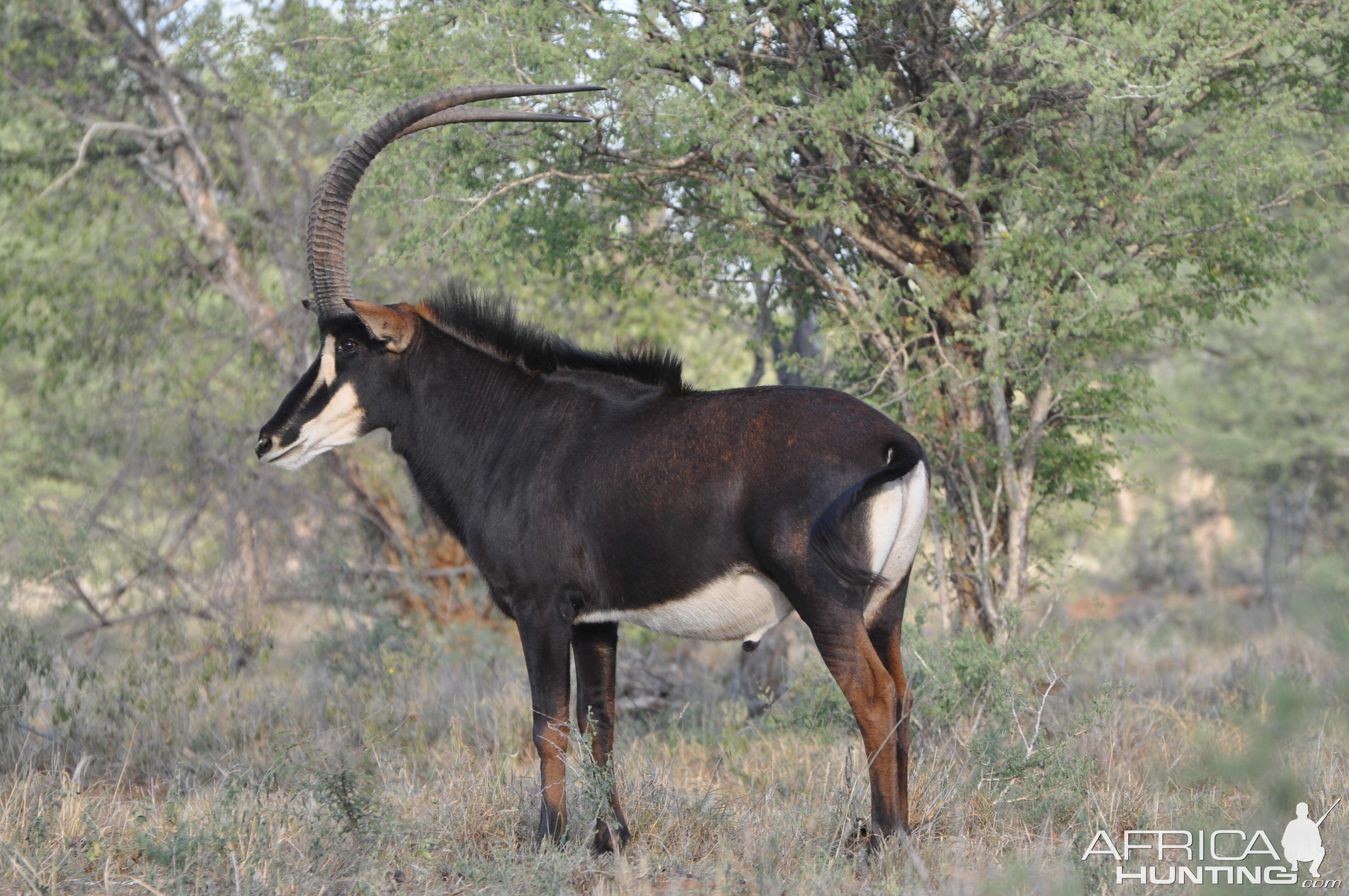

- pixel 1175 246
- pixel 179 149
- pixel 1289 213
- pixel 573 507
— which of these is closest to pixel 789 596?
pixel 573 507

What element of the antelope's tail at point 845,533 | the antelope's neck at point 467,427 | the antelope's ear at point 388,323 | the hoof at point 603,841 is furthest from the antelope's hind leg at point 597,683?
the antelope's ear at point 388,323

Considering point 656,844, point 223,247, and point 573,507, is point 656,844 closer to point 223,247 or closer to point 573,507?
point 573,507

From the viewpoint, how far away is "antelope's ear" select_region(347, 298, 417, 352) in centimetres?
492

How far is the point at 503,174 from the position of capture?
739cm

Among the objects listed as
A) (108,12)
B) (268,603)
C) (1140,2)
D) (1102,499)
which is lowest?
(268,603)

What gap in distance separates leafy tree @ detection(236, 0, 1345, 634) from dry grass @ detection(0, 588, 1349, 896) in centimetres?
138

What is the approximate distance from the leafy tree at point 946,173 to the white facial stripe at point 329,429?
1.86 metres

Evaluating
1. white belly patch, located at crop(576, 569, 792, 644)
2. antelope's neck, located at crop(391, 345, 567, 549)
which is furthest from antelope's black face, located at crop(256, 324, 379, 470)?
white belly patch, located at crop(576, 569, 792, 644)

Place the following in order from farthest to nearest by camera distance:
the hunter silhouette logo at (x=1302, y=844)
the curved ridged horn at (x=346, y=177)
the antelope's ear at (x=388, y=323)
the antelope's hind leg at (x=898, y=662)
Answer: the curved ridged horn at (x=346, y=177) < the antelope's ear at (x=388, y=323) < the antelope's hind leg at (x=898, y=662) < the hunter silhouette logo at (x=1302, y=844)

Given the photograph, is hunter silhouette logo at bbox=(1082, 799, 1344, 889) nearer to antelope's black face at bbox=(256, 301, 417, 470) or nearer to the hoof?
the hoof

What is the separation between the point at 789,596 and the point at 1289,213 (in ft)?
17.0

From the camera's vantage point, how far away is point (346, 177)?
5.09m

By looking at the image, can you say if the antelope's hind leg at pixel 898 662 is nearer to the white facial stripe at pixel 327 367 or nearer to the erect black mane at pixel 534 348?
the erect black mane at pixel 534 348

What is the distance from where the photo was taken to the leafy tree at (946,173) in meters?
6.27
